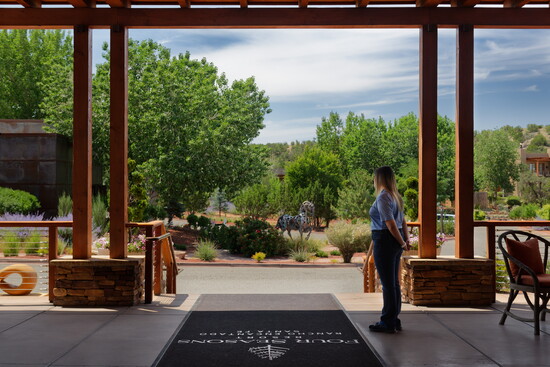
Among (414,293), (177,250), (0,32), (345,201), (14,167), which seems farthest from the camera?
(0,32)

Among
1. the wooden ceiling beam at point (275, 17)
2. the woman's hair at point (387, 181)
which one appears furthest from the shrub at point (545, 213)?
the woman's hair at point (387, 181)

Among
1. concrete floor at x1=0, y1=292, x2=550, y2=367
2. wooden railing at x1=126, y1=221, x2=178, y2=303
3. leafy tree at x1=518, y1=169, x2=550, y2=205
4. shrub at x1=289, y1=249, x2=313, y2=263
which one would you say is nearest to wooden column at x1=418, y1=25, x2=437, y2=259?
concrete floor at x1=0, y1=292, x2=550, y2=367

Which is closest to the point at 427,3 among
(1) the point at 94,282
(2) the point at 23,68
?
(1) the point at 94,282

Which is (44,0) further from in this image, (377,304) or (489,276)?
(489,276)

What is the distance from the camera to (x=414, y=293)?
5973 millimetres

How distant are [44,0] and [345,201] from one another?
58.8ft

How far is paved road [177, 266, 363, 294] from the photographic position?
407 inches

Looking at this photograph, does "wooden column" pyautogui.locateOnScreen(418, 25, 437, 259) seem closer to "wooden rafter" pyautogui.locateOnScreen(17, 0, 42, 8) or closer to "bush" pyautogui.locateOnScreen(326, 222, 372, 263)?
"wooden rafter" pyautogui.locateOnScreen(17, 0, 42, 8)

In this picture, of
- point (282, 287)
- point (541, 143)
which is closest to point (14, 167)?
point (282, 287)

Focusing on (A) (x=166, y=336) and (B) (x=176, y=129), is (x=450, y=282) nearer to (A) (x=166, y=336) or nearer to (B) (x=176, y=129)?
(A) (x=166, y=336)

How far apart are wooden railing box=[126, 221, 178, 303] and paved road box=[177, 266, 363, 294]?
258 cm

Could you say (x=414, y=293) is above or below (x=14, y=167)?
below

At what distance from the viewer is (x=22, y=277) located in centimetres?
725

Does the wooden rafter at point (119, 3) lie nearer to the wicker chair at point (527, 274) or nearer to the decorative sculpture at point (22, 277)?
the decorative sculpture at point (22, 277)
